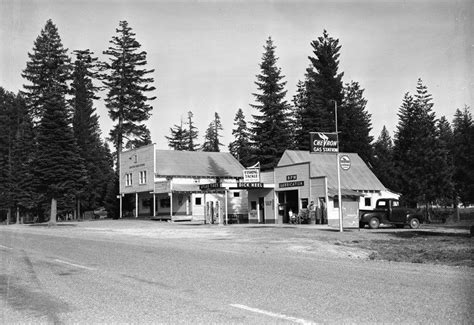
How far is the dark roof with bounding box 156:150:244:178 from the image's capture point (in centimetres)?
5714

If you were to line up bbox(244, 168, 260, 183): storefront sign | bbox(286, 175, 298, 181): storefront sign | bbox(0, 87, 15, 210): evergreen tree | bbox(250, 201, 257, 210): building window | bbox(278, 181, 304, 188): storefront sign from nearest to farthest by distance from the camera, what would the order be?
bbox(278, 181, 304, 188): storefront sign < bbox(286, 175, 298, 181): storefront sign < bbox(244, 168, 260, 183): storefront sign < bbox(250, 201, 257, 210): building window < bbox(0, 87, 15, 210): evergreen tree

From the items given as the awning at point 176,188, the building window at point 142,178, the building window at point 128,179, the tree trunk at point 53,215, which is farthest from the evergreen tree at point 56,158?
the building window at point 128,179

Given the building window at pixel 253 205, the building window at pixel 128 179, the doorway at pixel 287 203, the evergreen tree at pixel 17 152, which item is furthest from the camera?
the evergreen tree at pixel 17 152

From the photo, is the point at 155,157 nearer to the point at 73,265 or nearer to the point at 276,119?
the point at 276,119

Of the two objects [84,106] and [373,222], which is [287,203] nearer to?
[373,222]

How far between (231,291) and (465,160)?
60.7m

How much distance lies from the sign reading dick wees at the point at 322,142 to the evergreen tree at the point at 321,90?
1594 inches

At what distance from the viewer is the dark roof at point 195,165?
57.1 m

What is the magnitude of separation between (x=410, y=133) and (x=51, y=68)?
49.4 m

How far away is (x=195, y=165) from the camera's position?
59.7 meters

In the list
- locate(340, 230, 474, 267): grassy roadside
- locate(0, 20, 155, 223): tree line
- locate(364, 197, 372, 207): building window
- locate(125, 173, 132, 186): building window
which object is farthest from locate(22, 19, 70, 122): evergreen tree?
locate(340, 230, 474, 267): grassy roadside

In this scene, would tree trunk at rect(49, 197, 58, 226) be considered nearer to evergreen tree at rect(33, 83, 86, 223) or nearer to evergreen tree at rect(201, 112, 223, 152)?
evergreen tree at rect(33, 83, 86, 223)

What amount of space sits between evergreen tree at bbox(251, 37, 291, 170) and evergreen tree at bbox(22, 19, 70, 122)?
27176 mm

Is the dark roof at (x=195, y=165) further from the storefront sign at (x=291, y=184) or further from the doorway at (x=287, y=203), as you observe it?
the storefront sign at (x=291, y=184)
